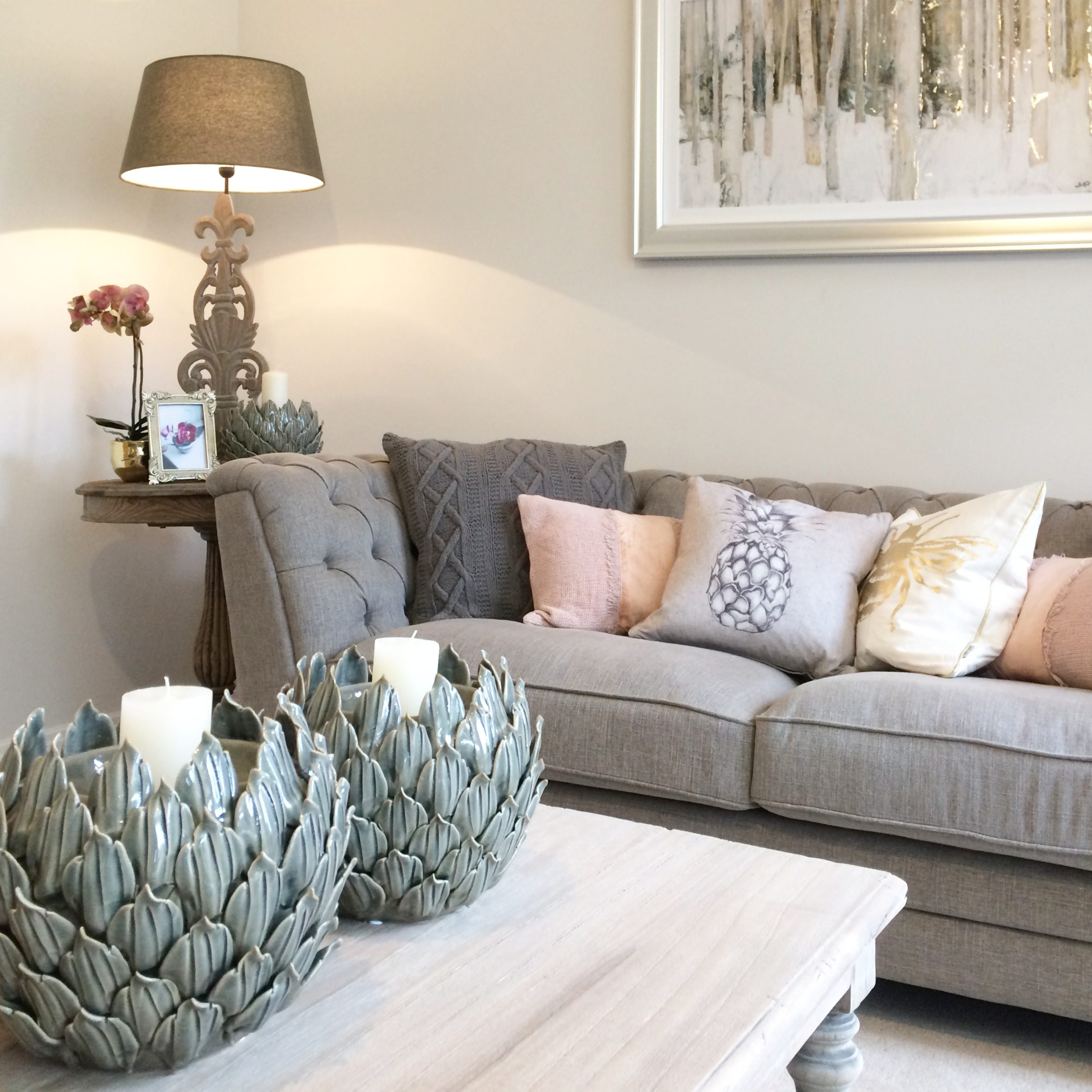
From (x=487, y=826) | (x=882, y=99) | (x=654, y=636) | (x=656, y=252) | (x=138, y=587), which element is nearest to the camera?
(x=487, y=826)

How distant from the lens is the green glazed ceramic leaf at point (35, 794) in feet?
2.20

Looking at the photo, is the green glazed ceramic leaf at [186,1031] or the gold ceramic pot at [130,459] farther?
the gold ceramic pot at [130,459]

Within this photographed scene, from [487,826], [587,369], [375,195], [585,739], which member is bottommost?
[585,739]

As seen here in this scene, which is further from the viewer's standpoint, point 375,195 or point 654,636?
point 375,195

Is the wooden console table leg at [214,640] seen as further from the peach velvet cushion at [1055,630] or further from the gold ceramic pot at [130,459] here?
the peach velvet cushion at [1055,630]

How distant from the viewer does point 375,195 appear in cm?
327

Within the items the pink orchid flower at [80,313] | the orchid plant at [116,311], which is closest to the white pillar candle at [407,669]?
the orchid plant at [116,311]

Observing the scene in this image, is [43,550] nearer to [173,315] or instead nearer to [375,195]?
[173,315]

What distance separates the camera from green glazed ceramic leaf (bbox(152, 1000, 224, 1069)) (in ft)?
2.18

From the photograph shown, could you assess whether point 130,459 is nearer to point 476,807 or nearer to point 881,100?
point 881,100

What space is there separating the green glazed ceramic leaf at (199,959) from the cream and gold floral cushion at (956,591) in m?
1.54

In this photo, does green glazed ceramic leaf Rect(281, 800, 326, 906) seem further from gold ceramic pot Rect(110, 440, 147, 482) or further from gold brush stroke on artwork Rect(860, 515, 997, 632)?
gold ceramic pot Rect(110, 440, 147, 482)

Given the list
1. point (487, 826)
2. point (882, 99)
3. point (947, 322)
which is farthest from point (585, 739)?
point (882, 99)

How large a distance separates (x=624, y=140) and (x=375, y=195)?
0.74 meters
